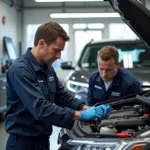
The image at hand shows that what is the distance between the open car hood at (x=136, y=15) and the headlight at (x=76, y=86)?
8.18 feet

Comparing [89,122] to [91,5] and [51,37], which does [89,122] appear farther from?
[91,5]

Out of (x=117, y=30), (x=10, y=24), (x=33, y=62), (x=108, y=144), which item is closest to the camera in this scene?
(x=108, y=144)

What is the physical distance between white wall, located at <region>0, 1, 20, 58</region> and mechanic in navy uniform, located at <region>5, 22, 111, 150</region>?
9.38 metres

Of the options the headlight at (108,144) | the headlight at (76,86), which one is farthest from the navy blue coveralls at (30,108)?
the headlight at (76,86)

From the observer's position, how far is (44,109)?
2111 millimetres

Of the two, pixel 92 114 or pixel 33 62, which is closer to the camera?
pixel 92 114

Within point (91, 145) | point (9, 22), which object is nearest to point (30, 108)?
point (91, 145)

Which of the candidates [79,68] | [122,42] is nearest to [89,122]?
[79,68]

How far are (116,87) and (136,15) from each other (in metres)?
1.20

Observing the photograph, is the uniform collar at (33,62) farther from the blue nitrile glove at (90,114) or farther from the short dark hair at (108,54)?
the short dark hair at (108,54)

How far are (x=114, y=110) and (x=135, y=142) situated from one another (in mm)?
855

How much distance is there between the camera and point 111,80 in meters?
3.25

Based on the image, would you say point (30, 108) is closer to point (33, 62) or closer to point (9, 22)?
point (33, 62)

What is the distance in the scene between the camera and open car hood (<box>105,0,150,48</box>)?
6.75 feet
